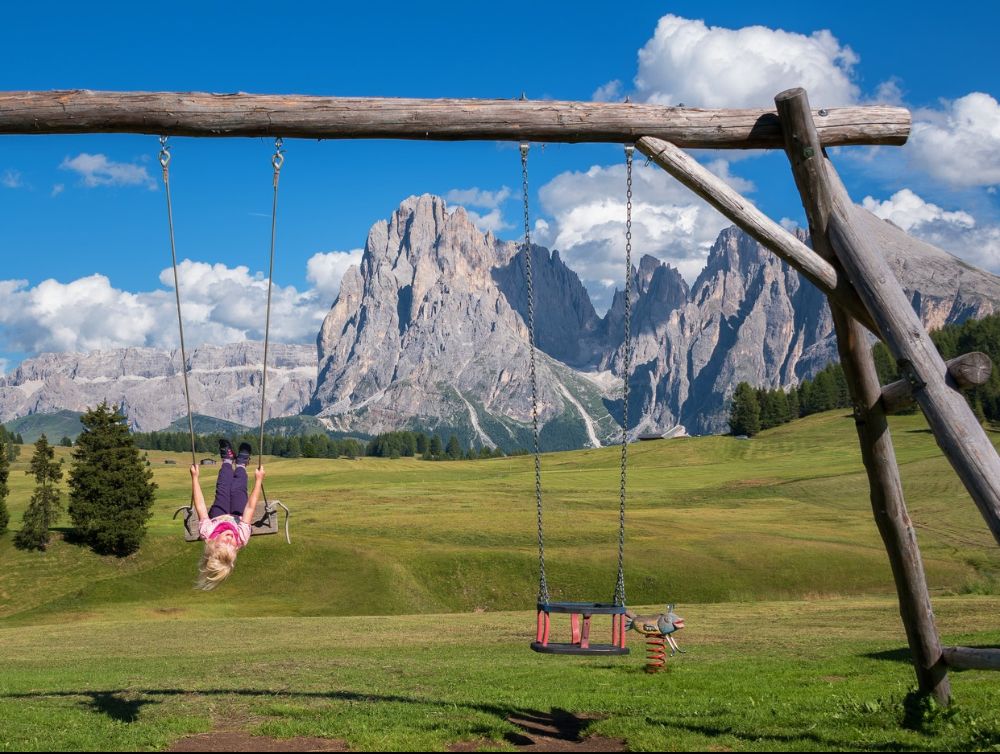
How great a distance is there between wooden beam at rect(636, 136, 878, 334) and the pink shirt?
23.2 ft

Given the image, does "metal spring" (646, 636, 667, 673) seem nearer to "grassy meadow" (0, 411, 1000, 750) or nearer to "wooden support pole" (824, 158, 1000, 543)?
"grassy meadow" (0, 411, 1000, 750)

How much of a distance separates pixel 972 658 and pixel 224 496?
9.49 m

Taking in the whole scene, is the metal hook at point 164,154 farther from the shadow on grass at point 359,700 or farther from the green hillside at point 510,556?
the green hillside at point 510,556

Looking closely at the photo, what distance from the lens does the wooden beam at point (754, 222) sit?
35.0ft

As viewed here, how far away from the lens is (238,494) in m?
13.2

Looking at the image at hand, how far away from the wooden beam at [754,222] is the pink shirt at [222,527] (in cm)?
707

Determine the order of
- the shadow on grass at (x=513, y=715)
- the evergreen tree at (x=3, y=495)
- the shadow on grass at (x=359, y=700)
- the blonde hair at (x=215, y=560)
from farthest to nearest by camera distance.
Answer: the evergreen tree at (x=3, y=495) < the shadow on grass at (x=359, y=700) < the blonde hair at (x=215, y=560) < the shadow on grass at (x=513, y=715)

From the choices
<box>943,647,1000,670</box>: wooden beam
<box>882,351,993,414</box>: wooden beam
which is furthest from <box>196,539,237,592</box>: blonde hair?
<box>943,647,1000,670</box>: wooden beam

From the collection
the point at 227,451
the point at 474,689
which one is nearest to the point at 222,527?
the point at 227,451

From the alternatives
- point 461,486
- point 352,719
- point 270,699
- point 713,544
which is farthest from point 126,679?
point 461,486

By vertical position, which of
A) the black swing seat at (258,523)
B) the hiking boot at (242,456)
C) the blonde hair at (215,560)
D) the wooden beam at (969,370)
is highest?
the wooden beam at (969,370)

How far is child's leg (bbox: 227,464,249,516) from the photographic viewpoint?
13.2 meters

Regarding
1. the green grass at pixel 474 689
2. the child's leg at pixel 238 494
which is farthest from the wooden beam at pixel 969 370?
the child's leg at pixel 238 494

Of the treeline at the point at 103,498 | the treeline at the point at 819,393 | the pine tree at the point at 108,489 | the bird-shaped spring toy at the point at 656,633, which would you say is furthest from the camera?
the treeline at the point at 819,393
